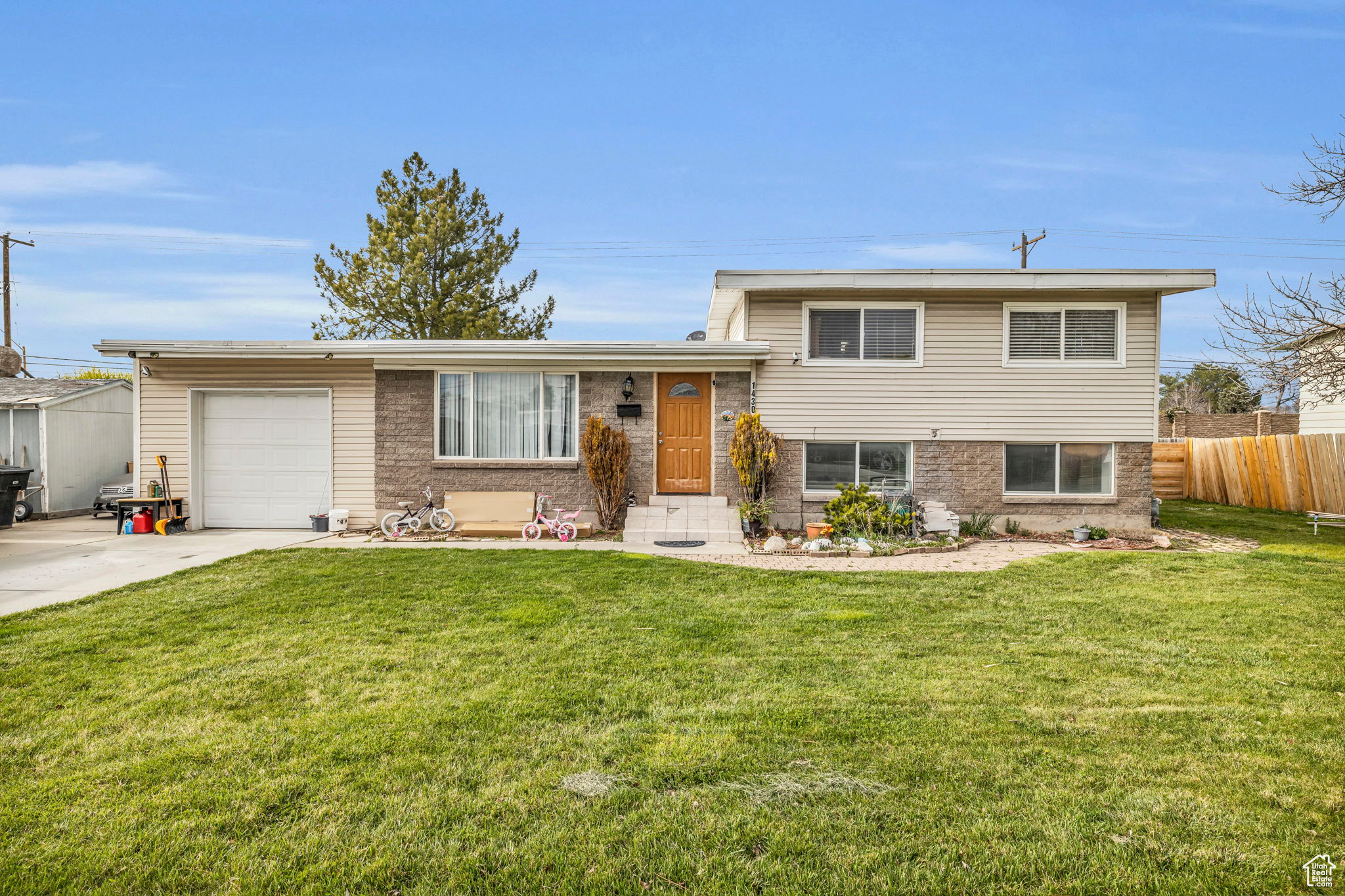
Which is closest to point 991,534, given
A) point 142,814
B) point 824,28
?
point 824,28

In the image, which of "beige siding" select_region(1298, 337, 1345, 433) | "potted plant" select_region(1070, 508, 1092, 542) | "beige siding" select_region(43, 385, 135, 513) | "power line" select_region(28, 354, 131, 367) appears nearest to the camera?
"potted plant" select_region(1070, 508, 1092, 542)

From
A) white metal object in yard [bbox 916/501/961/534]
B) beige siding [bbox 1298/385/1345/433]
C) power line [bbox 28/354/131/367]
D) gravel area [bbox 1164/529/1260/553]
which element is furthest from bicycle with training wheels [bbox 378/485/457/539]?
power line [bbox 28/354/131/367]

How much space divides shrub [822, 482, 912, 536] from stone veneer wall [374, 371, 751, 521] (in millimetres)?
1929

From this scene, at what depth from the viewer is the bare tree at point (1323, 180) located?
10008 millimetres

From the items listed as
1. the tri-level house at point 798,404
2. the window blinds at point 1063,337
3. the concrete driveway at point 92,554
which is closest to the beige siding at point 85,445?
the concrete driveway at point 92,554

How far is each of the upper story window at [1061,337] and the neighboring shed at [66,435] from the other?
58.8 feet

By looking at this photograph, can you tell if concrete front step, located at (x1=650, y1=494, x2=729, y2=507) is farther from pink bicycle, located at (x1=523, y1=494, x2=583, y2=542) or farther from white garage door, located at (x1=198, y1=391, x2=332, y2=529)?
white garage door, located at (x1=198, y1=391, x2=332, y2=529)

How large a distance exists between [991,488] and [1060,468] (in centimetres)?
123

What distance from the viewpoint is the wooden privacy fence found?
14.1 meters

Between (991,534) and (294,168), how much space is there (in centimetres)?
1904

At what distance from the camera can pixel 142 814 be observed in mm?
2770

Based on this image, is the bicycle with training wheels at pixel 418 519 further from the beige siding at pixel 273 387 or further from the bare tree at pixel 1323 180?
the bare tree at pixel 1323 180

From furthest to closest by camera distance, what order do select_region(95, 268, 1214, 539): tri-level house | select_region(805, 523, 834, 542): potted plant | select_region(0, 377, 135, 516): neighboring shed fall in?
select_region(0, 377, 135, 516): neighboring shed
select_region(95, 268, 1214, 539): tri-level house
select_region(805, 523, 834, 542): potted plant

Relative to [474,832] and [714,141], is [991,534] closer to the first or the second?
[474,832]
